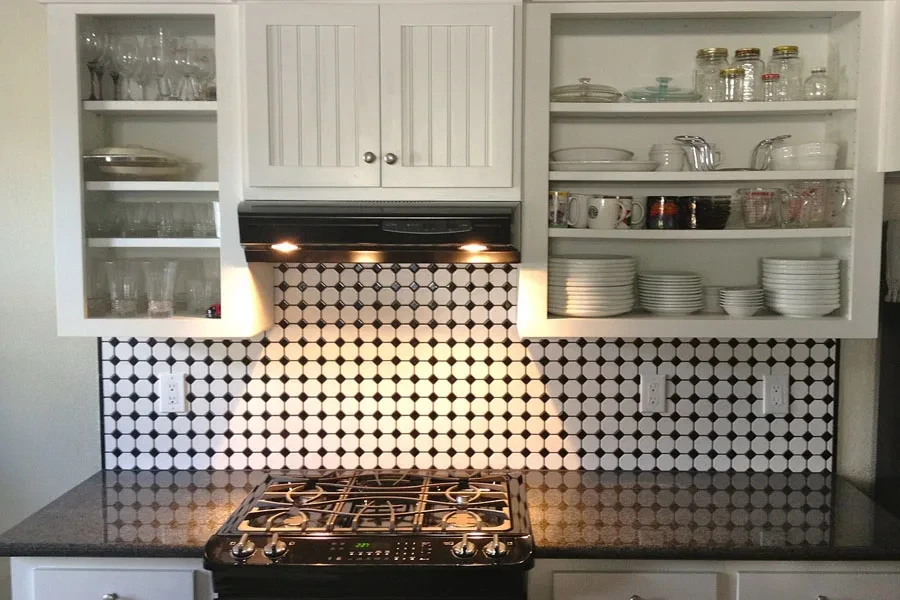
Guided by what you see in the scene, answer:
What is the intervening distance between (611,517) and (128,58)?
5.82 feet

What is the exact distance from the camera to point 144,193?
7.20 ft

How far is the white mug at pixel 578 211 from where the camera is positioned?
2143 mm

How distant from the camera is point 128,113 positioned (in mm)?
2207

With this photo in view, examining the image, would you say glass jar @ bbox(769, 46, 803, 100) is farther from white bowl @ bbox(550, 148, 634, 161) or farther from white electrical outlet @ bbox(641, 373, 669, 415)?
white electrical outlet @ bbox(641, 373, 669, 415)

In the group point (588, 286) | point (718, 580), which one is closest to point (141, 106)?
point (588, 286)

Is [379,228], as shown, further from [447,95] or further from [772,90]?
[772,90]

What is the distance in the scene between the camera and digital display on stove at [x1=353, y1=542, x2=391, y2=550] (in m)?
1.82

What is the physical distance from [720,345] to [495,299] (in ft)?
2.27

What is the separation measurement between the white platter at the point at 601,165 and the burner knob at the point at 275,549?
3.82 feet

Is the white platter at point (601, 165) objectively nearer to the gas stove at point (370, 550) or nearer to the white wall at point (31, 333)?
the gas stove at point (370, 550)

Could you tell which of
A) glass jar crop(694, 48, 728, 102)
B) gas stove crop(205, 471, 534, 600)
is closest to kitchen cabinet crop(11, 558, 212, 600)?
gas stove crop(205, 471, 534, 600)

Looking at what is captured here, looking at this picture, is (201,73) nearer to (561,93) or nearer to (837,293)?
(561,93)

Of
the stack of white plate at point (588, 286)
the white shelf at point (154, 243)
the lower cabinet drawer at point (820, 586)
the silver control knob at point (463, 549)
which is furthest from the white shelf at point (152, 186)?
the lower cabinet drawer at point (820, 586)

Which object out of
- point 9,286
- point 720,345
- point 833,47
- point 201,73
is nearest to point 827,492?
point 720,345
